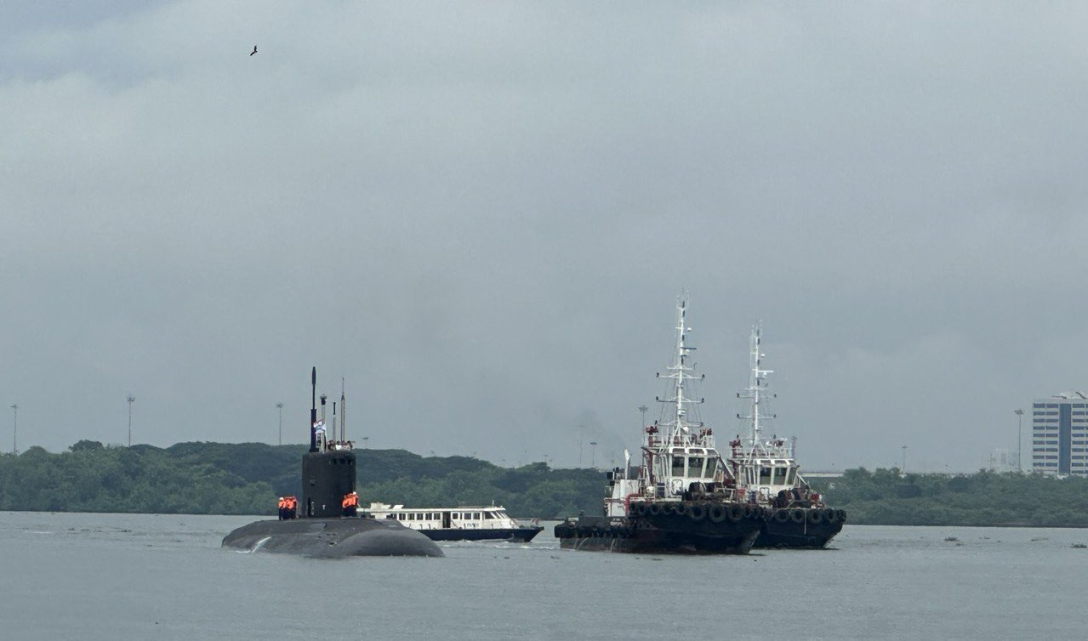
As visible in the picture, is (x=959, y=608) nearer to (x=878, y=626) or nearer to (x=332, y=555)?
(x=878, y=626)

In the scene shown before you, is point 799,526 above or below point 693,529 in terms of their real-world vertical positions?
below

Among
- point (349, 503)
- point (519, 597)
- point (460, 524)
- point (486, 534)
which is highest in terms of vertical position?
point (349, 503)

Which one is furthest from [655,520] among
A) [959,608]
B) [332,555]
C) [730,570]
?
[959,608]

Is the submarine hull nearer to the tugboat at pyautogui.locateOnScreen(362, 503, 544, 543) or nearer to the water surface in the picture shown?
the water surface

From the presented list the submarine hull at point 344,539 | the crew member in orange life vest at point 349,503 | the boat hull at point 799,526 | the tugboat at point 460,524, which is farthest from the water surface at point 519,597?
the tugboat at point 460,524

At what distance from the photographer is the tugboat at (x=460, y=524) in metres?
129

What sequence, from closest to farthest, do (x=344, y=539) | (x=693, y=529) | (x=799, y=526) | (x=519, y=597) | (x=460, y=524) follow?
(x=519, y=597) → (x=344, y=539) → (x=693, y=529) → (x=799, y=526) → (x=460, y=524)

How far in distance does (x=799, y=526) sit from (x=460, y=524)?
2632 cm

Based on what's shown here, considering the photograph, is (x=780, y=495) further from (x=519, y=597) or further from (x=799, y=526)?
(x=519, y=597)

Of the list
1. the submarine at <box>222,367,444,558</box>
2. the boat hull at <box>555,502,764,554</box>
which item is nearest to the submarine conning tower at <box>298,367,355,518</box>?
the submarine at <box>222,367,444,558</box>

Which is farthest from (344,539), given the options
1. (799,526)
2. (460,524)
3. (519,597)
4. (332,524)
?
(460,524)

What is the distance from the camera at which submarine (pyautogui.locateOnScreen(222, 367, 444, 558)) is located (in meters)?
88.7

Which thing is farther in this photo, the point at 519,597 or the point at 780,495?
the point at 780,495

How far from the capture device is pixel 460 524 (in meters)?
132
